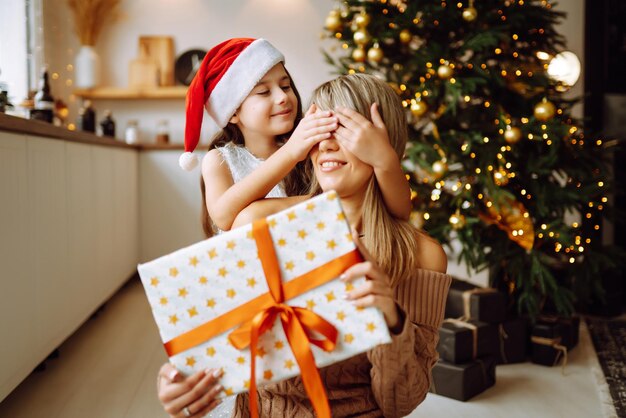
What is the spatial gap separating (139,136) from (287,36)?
1.36 metres

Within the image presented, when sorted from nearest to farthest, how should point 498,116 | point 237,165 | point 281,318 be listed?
1. point 281,318
2. point 237,165
3. point 498,116

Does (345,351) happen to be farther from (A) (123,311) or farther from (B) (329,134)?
(A) (123,311)

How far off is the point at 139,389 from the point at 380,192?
1668mm

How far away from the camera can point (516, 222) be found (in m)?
2.61

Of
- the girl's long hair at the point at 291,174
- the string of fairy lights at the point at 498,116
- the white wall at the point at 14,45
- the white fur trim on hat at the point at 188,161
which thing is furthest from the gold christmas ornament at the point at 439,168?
the white wall at the point at 14,45

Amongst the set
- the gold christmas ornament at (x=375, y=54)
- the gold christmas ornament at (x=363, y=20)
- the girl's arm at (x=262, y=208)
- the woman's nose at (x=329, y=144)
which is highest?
the gold christmas ornament at (x=363, y=20)

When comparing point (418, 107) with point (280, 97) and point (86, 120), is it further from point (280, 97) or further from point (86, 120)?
point (86, 120)

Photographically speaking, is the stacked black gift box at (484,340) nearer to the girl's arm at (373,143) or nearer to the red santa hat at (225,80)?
the red santa hat at (225,80)

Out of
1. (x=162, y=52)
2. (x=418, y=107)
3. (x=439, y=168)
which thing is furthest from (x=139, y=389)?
(x=162, y=52)

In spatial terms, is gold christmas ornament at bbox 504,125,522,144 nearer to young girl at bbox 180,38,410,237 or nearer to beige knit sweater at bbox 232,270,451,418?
young girl at bbox 180,38,410,237

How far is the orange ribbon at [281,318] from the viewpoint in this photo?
2.65 feet

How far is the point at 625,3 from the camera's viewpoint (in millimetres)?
3631

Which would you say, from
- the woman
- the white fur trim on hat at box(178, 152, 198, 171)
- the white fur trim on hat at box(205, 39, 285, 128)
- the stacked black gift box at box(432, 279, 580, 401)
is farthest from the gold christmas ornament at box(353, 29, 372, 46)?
the woman

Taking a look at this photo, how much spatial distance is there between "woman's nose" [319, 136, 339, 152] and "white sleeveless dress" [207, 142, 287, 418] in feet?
1.38
